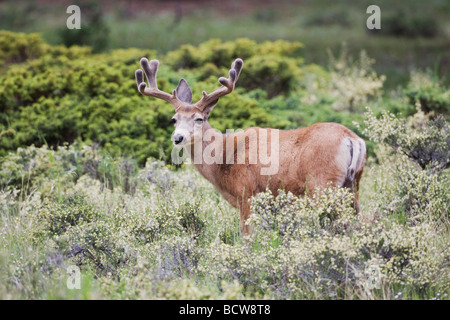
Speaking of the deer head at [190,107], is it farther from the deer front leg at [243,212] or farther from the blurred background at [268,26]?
the blurred background at [268,26]

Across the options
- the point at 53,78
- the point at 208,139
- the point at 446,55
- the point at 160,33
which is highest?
the point at 160,33

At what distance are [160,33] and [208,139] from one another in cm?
1780

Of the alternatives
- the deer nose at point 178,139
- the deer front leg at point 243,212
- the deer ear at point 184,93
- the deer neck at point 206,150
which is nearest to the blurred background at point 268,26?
the deer ear at point 184,93

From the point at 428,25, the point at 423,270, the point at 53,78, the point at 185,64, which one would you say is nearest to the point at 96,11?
the point at 185,64

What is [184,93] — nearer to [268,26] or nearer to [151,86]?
[151,86]

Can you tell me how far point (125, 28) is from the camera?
24.2 meters

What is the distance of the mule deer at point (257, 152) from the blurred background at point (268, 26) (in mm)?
8378

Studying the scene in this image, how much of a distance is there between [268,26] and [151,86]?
20673 mm

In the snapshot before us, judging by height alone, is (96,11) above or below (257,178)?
above

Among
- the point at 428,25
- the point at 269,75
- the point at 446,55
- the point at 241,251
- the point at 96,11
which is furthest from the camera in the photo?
the point at 428,25

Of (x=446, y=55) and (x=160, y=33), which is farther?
(x=160, y=33)

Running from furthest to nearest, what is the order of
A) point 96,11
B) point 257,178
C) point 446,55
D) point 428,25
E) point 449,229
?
point 428,25 → point 446,55 → point 96,11 → point 257,178 → point 449,229

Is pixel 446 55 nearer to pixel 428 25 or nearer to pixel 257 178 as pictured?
pixel 428 25

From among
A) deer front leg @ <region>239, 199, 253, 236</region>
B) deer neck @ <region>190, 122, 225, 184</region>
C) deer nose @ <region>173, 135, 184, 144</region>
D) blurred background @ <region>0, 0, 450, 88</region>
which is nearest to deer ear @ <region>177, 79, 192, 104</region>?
deer neck @ <region>190, 122, 225, 184</region>
